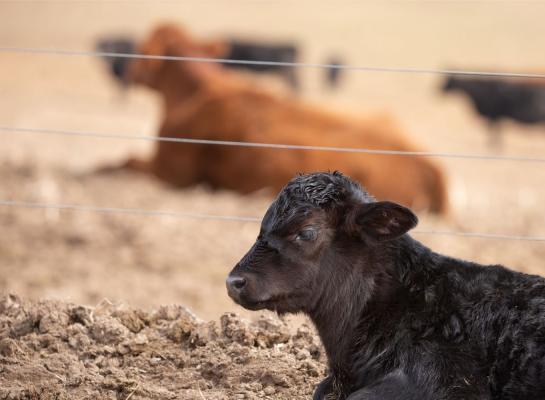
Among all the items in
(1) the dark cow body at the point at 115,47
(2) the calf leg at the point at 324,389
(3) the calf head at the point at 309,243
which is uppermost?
(3) the calf head at the point at 309,243

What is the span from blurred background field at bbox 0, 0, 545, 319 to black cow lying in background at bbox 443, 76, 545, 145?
51 cm

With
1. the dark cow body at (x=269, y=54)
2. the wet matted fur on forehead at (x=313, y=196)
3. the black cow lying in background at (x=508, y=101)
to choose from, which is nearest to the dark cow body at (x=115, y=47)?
the dark cow body at (x=269, y=54)

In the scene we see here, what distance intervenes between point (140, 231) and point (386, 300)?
19.3 ft

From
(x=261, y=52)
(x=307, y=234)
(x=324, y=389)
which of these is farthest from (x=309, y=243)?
(x=261, y=52)

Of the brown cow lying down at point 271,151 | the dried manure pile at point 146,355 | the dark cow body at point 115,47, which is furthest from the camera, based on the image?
the dark cow body at point 115,47

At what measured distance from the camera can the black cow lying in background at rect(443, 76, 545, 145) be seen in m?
22.9

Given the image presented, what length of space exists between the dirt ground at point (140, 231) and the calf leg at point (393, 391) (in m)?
0.75

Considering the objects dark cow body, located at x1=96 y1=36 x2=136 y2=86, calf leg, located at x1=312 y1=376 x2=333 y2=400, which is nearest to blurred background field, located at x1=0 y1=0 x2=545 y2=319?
dark cow body, located at x1=96 y1=36 x2=136 y2=86

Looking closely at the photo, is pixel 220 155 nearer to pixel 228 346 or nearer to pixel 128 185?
pixel 128 185

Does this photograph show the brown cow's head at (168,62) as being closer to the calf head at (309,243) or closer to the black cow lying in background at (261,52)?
the calf head at (309,243)

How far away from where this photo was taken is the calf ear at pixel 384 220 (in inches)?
152

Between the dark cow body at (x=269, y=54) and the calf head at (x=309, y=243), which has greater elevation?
the calf head at (x=309, y=243)

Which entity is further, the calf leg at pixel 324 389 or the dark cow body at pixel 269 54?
the dark cow body at pixel 269 54

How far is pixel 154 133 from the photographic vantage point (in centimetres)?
1734
